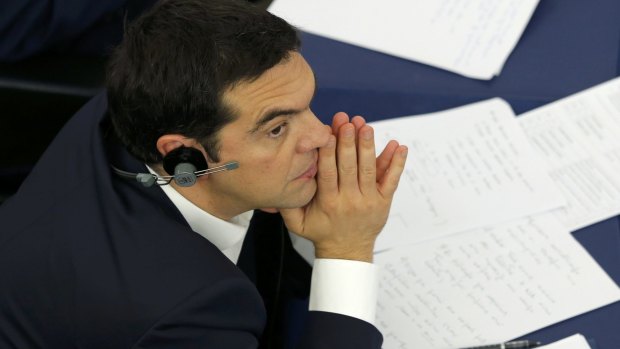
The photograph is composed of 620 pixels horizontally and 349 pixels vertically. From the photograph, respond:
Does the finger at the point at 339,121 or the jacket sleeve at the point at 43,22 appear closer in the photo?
the finger at the point at 339,121

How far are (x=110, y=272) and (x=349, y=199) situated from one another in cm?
37

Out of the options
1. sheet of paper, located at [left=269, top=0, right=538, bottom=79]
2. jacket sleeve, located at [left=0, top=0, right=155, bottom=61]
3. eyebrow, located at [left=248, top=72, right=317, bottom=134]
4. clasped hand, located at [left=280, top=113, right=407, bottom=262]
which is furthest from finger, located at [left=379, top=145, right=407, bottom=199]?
jacket sleeve, located at [left=0, top=0, right=155, bottom=61]

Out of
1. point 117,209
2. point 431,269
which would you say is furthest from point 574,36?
point 117,209

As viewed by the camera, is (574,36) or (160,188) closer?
(160,188)

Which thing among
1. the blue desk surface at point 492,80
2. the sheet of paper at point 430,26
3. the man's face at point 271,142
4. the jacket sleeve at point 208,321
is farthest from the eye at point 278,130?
the sheet of paper at point 430,26

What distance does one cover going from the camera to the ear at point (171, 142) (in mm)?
990

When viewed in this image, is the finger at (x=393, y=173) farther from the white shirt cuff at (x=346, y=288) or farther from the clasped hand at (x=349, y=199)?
the white shirt cuff at (x=346, y=288)

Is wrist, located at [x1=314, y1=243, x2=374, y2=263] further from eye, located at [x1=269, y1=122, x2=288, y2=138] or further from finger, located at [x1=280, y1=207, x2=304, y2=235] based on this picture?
eye, located at [x1=269, y1=122, x2=288, y2=138]

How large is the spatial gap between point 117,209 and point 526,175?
67 cm

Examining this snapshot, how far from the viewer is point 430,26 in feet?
5.06

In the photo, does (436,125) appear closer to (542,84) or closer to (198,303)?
(542,84)

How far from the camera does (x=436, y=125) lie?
1.38 meters

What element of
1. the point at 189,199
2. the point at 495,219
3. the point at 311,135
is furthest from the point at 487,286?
the point at 189,199

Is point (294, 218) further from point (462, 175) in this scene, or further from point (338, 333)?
point (462, 175)
